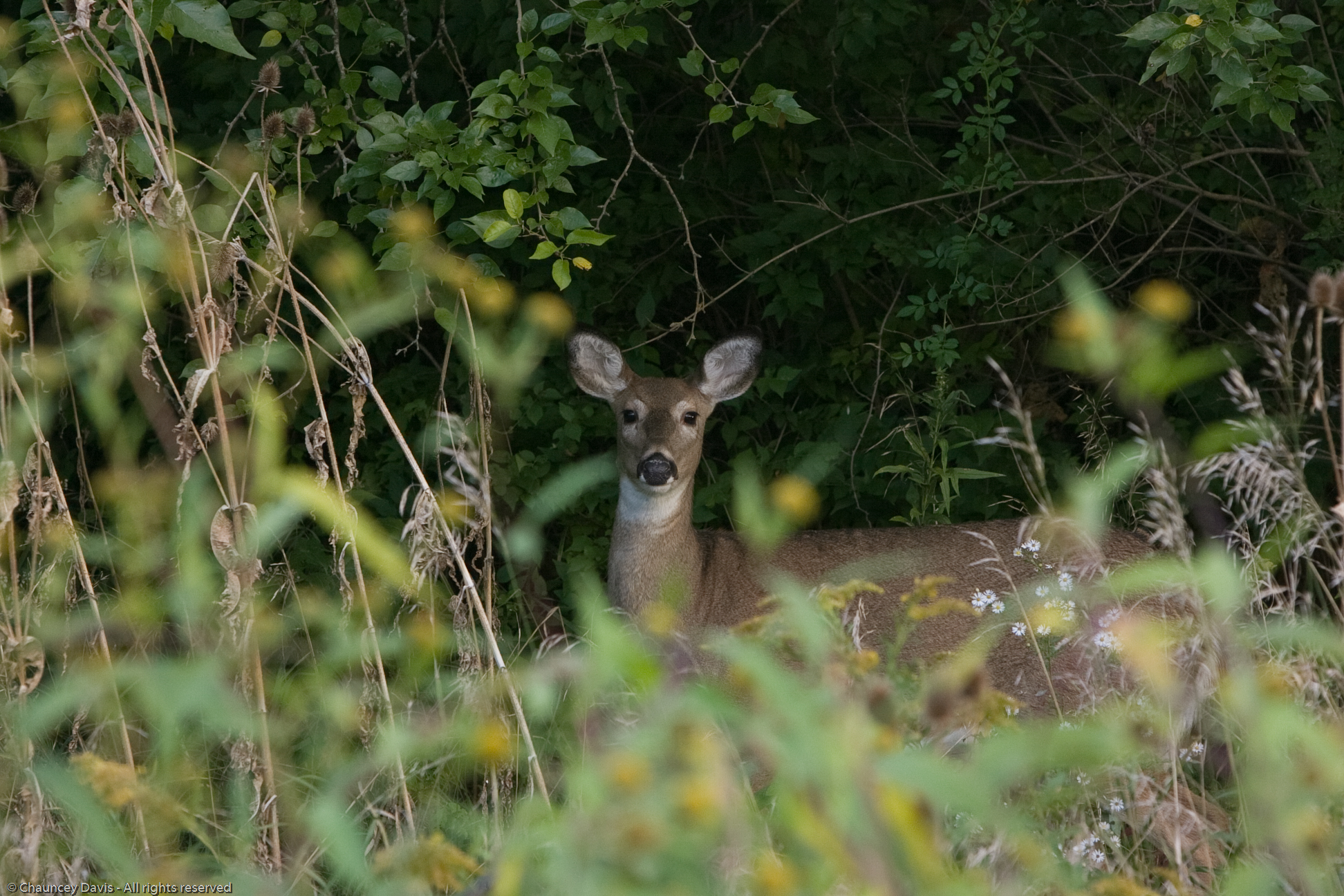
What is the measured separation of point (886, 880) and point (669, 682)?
1.83 ft

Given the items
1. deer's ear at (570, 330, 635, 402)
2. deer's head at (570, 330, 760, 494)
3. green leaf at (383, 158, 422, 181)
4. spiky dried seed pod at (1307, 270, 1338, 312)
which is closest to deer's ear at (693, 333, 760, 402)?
deer's head at (570, 330, 760, 494)

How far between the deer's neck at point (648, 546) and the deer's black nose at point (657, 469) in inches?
4.6

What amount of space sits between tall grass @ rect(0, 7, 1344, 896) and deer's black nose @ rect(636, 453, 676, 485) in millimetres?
1130

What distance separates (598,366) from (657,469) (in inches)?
28.9

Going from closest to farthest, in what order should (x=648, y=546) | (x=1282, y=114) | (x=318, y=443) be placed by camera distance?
(x=318, y=443), (x=1282, y=114), (x=648, y=546)

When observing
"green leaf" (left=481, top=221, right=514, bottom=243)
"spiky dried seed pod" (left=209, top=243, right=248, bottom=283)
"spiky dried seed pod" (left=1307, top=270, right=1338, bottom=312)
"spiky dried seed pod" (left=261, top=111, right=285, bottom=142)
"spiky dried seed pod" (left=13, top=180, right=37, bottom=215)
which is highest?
"spiky dried seed pod" (left=261, top=111, right=285, bottom=142)

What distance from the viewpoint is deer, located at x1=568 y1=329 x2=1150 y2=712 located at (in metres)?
4.91

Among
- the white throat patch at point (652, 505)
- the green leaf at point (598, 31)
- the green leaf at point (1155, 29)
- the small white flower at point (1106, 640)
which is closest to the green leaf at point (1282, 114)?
the green leaf at point (1155, 29)

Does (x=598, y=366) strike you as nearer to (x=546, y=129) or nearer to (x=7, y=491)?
(x=546, y=129)

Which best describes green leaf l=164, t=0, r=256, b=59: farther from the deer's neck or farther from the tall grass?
the deer's neck

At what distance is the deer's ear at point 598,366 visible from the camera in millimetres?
5617

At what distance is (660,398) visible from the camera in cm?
545

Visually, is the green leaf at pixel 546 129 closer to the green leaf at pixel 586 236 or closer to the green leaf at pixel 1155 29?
the green leaf at pixel 586 236


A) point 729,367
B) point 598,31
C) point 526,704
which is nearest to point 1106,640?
point 526,704
